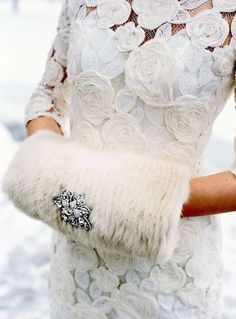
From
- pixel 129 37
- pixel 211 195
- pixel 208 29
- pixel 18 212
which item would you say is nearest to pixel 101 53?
pixel 129 37

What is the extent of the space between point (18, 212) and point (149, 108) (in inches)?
25.4

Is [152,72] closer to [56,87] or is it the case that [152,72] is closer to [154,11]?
[154,11]

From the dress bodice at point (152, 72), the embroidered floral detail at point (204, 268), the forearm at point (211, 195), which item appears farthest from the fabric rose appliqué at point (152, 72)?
the embroidered floral detail at point (204, 268)

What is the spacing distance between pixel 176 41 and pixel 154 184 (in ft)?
0.72

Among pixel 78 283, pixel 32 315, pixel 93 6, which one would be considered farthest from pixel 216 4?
pixel 32 315

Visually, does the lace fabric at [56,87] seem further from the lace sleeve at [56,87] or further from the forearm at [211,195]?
the forearm at [211,195]

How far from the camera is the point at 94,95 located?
2.54 ft

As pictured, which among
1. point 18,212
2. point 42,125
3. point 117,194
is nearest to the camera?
point 117,194

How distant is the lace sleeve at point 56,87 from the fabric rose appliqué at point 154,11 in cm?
17

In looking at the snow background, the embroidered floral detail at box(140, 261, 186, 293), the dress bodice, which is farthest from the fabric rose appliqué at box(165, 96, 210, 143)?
the snow background

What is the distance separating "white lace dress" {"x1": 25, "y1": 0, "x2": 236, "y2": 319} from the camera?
0.72 meters

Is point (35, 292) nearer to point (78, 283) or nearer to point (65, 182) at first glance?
point (78, 283)

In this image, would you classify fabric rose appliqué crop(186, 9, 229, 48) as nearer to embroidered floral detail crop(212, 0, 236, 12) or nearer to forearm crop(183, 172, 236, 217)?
embroidered floral detail crop(212, 0, 236, 12)

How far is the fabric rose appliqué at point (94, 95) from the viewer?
2.50ft
